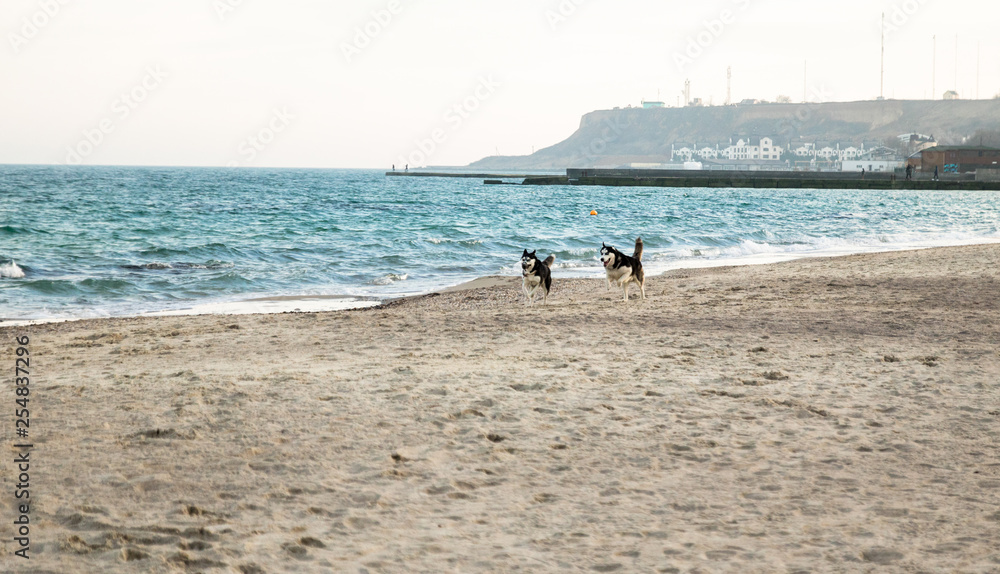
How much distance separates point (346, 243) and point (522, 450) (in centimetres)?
1980

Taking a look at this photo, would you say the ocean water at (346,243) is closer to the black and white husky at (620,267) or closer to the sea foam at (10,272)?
the sea foam at (10,272)

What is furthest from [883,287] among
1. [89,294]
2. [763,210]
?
[763,210]

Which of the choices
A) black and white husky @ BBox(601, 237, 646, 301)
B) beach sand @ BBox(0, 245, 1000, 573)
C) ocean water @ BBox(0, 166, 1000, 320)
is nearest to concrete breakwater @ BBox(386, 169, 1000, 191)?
ocean water @ BBox(0, 166, 1000, 320)

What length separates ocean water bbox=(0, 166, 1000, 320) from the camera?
48.4 ft

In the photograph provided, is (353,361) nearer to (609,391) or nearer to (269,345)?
(269,345)

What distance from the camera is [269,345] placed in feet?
26.9

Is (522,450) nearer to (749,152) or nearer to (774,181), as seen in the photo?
(774,181)

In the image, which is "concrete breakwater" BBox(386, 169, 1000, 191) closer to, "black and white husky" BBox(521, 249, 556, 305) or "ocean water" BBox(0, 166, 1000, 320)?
"ocean water" BBox(0, 166, 1000, 320)

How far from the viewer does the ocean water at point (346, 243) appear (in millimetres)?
14766

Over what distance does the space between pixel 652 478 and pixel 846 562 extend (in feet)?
3.78

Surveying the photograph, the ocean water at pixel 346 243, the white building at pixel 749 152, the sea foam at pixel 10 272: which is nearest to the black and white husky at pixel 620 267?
the ocean water at pixel 346 243

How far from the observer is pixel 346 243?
78.0ft

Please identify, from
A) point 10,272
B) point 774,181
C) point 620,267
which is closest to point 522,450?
point 620,267

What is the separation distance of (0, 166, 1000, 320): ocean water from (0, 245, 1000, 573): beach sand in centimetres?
615
